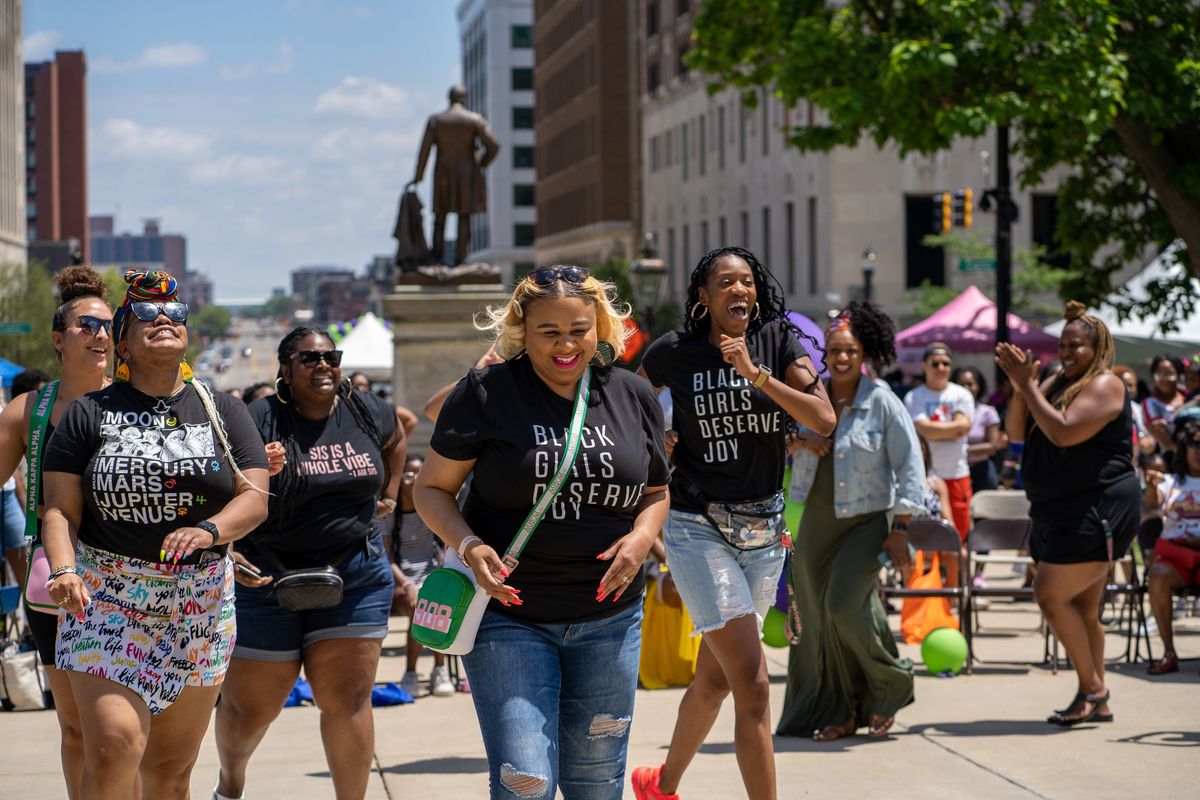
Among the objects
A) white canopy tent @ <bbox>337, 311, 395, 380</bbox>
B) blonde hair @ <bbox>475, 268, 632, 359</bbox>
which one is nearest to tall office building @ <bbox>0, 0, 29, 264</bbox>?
white canopy tent @ <bbox>337, 311, 395, 380</bbox>

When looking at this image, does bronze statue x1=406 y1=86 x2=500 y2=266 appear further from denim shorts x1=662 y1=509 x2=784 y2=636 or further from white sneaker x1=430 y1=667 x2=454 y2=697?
denim shorts x1=662 y1=509 x2=784 y2=636

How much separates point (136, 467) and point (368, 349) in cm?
2664

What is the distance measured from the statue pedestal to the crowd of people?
9.43m

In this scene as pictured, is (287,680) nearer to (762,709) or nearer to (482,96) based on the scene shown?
(762,709)

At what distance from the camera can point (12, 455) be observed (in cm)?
588

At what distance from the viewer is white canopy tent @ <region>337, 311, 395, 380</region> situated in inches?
1225

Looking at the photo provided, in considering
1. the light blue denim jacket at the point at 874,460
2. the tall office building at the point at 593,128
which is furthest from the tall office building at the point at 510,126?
the light blue denim jacket at the point at 874,460

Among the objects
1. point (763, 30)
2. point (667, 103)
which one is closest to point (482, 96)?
point (667, 103)

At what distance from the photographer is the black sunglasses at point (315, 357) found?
6.52 meters

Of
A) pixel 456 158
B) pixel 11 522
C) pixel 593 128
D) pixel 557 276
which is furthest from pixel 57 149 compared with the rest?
pixel 557 276

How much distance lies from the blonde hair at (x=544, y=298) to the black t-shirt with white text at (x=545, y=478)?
113mm

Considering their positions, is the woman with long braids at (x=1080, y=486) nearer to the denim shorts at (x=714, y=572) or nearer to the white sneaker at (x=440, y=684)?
the denim shorts at (x=714, y=572)

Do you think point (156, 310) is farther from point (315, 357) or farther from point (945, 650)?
point (945, 650)

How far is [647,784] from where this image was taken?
6500mm
